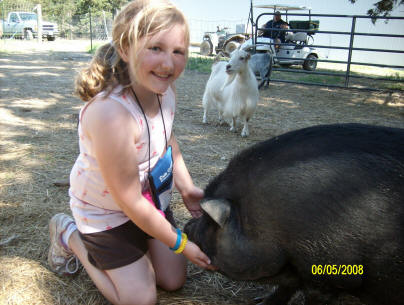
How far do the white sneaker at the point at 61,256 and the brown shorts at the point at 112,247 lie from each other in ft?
0.86

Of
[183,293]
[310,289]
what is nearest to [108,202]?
[183,293]

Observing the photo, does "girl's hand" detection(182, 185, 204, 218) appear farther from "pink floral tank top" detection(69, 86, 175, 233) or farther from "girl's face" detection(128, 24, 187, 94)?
"girl's face" detection(128, 24, 187, 94)

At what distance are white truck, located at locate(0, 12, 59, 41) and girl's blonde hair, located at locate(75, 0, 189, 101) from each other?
23856 millimetres

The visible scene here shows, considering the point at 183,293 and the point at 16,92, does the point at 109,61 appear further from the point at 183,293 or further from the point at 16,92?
the point at 16,92

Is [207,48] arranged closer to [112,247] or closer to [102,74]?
[102,74]

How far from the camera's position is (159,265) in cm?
230

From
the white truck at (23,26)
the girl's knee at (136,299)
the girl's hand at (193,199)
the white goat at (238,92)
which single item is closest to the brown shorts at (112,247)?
the girl's knee at (136,299)

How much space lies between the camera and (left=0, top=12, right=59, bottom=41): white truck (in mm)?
23250

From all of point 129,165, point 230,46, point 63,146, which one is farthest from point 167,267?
point 230,46

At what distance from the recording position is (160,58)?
1.81 meters

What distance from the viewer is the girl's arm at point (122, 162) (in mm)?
1767

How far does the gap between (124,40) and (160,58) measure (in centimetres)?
20

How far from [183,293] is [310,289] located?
818 mm
